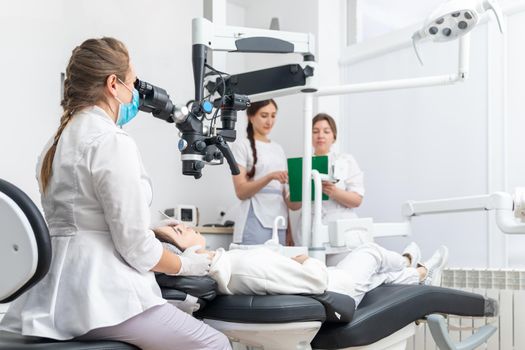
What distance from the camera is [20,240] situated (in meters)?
1.36

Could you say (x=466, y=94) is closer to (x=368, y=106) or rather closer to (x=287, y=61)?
(x=368, y=106)

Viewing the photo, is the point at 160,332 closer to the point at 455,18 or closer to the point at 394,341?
the point at 394,341

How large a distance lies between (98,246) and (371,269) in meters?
1.17

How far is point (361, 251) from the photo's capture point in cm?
243

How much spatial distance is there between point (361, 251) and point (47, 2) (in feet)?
7.35

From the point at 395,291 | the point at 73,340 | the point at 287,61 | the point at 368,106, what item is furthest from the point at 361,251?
the point at 287,61

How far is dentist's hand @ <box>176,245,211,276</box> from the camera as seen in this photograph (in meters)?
1.69

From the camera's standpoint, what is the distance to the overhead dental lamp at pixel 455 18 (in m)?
2.33

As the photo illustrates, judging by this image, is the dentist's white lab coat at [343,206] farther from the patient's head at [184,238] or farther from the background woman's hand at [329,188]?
the patient's head at [184,238]

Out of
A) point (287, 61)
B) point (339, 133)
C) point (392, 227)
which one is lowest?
point (392, 227)

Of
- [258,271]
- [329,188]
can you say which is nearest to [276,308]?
[258,271]

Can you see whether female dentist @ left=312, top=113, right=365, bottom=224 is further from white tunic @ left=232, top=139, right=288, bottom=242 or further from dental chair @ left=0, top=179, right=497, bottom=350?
dental chair @ left=0, top=179, right=497, bottom=350

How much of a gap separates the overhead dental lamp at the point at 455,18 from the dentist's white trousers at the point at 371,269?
864 mm

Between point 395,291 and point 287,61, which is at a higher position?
point 287,61
